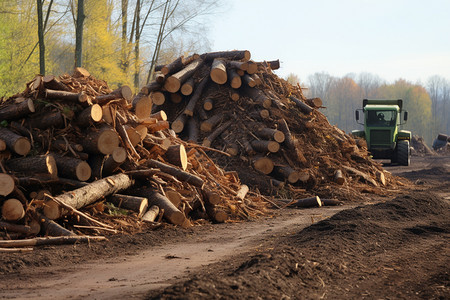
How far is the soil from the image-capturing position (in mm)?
5695

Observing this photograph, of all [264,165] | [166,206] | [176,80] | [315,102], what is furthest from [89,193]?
[315,102]

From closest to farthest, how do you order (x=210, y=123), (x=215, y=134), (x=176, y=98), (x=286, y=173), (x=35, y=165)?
(x=35, y=165) < (x=286, y=173) < (x=215, y=134) < (x=210, y=123) < (x=176, y=98)

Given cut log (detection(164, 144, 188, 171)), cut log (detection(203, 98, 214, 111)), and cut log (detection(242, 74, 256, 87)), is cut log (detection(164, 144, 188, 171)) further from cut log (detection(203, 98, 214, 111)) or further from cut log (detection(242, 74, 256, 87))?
cut log (detection(242, 74, 256, 87))

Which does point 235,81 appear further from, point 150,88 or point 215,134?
point 150,88

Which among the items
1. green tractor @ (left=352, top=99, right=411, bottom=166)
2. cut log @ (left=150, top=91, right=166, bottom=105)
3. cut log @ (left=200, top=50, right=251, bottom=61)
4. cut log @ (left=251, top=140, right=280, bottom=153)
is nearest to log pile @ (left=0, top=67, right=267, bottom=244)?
cut log @ (left=251, top=140, right=280, bottom=153)

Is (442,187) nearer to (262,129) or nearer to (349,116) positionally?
(262,129)

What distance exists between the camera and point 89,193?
30.7ft

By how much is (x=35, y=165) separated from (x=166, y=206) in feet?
7.63

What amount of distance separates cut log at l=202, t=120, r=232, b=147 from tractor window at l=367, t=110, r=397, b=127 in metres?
11.5

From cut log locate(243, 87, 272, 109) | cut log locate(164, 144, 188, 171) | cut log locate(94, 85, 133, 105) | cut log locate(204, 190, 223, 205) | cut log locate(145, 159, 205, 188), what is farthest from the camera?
cut log locate(243, 87, 272, 109)

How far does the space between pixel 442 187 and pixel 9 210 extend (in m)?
14.7

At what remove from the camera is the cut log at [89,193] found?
28.9 ft

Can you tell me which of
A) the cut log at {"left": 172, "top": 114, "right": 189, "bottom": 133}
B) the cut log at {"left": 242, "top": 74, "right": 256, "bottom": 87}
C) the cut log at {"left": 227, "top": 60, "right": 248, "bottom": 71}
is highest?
the cut log at {"left": 227, "top": 60, "right": 248, "bottom": 71}

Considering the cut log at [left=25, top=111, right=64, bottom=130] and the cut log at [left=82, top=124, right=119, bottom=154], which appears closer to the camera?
the cut log at [left=82, top=124, right=119, bottom=154]
